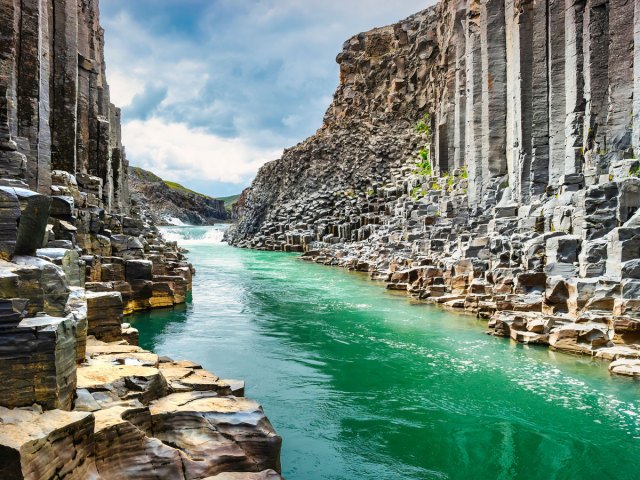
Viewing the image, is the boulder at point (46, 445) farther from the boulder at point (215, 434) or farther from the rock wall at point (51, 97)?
the rock wall at point (51, 97)

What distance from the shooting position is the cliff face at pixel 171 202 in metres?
147

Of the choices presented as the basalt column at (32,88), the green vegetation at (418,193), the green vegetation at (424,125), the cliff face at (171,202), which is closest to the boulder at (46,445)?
the basalt column at (32,88)

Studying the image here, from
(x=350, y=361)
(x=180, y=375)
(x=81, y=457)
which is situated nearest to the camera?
(x=81, y=457)

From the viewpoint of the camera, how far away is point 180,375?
9953 mm

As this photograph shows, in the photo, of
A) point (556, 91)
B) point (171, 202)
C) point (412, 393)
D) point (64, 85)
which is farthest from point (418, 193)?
point (171, 202)

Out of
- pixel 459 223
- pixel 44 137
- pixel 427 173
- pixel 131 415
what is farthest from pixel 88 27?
pixel 131 415

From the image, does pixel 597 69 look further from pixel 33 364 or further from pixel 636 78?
pixel 33 364

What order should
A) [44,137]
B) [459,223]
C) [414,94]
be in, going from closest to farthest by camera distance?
[44,137] < [459,223] < [414,94]

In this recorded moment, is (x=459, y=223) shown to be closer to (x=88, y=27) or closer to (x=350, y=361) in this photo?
(x=350, y=361)

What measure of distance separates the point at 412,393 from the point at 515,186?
22.5 m

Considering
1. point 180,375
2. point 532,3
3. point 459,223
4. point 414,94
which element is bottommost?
point 180,375

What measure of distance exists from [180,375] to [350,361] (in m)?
6.84

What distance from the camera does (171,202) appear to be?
153250 millimetres

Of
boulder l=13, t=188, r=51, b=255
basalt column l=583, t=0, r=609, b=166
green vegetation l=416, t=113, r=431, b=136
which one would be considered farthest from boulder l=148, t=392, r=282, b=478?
green vegetation l=416, t=113, r=431, b=136
